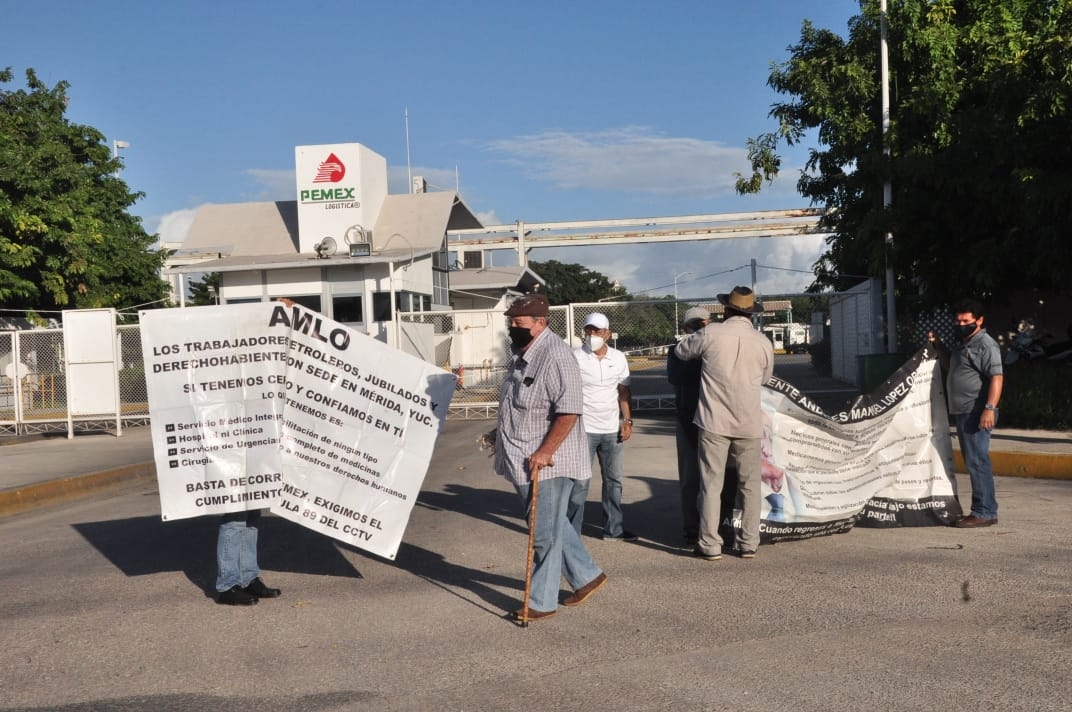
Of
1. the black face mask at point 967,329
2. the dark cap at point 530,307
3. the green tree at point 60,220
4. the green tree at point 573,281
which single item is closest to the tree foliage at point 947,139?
the black face mask at point 967,329

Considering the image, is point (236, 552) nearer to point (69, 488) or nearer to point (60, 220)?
point (69, 488)

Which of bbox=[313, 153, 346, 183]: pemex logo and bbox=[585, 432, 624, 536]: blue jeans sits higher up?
bbox=[313, 153, 346, 183]: pemex logo

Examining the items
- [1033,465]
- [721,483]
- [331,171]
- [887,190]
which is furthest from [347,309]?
[721,483]

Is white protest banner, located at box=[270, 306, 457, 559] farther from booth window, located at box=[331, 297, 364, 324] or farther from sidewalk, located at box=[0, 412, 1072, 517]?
booth window, located at box=[331, 297, 364, 324]

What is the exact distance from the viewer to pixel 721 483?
732cm

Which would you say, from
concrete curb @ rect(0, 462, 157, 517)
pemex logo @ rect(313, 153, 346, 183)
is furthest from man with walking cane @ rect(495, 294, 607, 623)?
pemex logo @ rect(313, 153, 346, 183)

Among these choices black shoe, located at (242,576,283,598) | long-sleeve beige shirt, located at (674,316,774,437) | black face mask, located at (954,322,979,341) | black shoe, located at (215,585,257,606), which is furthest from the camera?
black face mask, located at (954,322,979,341)

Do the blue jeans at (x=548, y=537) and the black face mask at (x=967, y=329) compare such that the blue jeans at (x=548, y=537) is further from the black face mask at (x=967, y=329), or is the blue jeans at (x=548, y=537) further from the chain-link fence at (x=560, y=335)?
the chain-link fence at (x=560, y=335)

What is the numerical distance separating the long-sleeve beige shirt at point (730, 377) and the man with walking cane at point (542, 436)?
1569mm

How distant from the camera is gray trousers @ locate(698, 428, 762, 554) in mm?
7281

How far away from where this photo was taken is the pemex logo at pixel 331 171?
29.0 m

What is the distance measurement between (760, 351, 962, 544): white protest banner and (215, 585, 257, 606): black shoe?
372cm

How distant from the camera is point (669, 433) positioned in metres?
17.0

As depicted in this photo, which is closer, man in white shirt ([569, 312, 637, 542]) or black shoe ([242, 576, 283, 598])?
black shoe ([242, 576, 283, 598])
